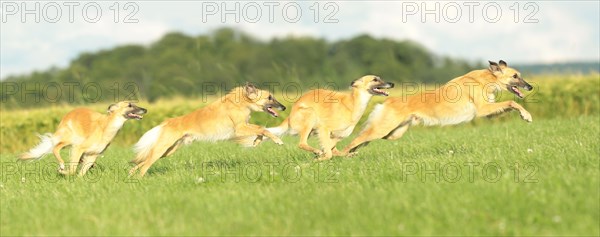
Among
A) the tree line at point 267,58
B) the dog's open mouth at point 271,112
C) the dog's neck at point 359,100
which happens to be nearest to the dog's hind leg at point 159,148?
the dog's open mouth at point 271,112

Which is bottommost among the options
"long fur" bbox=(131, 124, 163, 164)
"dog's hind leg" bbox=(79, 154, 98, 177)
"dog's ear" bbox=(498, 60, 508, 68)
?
"dog's hind leg" bbox=(79, 154, 98, 177)

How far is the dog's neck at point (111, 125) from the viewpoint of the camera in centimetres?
1190

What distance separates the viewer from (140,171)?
1116 cm

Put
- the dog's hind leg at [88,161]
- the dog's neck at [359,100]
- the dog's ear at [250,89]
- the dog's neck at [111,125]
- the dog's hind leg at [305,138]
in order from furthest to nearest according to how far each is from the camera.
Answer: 1. the dog's hind leg at [88,161]
2. the dog's neck at [111,125]
3. the dog's neck at [359,100]
4. the dog's hind leg at [305,138]
5. the dog's ear at [250,89]

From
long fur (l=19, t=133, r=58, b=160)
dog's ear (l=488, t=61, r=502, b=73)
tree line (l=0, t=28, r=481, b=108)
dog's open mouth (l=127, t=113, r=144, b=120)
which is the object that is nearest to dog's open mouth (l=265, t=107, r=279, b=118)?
dog's open mouth (l=127, t=113, r=144, b=120)

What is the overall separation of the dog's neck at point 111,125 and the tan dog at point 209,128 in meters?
0.91

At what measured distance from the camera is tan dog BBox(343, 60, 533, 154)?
11.6m

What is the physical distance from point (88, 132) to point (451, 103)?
6.27 meters

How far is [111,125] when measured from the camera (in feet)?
39.1

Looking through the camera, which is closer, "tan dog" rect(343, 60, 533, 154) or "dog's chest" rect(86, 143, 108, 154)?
"tan dog" rect(343, 60, 533, 154)

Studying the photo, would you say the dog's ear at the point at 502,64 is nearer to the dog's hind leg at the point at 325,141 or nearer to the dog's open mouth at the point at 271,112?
the dog's hind leg at the point at 325,141

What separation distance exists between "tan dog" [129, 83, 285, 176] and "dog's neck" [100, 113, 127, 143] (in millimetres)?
915

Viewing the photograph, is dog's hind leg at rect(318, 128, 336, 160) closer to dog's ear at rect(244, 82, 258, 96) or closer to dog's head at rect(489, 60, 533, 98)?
dog's ear at rect(244, 82, 258, 96)

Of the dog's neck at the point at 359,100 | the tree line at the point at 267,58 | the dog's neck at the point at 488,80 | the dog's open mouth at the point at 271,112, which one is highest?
the tree line at the point at 267,58
